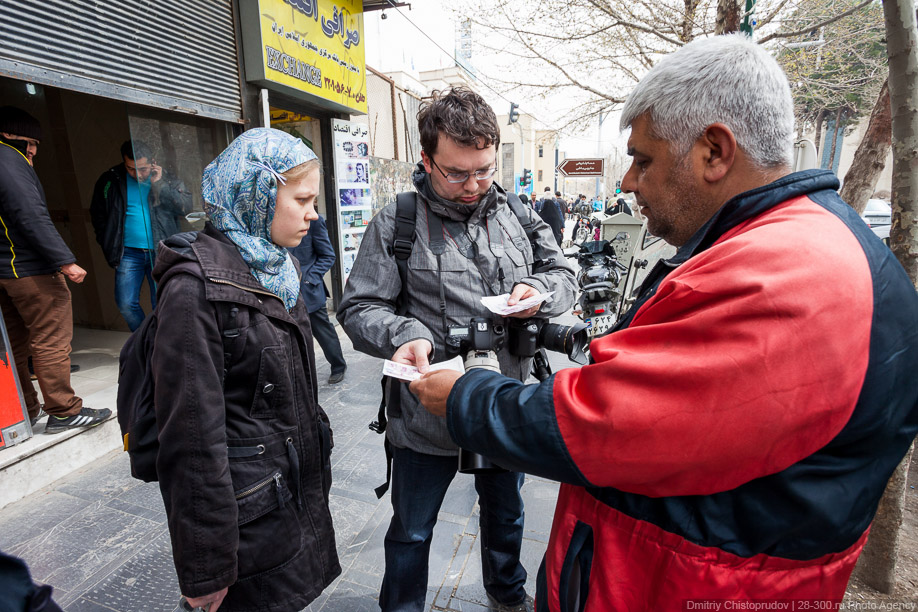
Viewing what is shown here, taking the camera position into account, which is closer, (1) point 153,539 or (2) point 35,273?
(1) point 153,539

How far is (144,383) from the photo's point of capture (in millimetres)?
1423

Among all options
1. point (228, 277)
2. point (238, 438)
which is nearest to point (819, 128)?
point (228, 277)

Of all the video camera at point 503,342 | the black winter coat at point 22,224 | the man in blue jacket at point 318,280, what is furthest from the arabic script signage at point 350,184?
the video camera at point 503,342

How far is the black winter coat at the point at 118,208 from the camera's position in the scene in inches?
176

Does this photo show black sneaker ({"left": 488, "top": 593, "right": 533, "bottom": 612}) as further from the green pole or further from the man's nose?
the green pole

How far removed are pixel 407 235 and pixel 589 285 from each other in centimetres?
357

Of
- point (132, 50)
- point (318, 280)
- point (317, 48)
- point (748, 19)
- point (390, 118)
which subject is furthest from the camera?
point (390, 118)

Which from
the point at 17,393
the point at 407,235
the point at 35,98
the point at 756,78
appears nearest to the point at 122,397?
the point at 407,235

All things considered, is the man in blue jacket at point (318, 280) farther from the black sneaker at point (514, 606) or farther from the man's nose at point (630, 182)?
the man's nose at point (630, 182)

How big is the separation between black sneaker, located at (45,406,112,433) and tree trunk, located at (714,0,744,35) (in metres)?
7.04

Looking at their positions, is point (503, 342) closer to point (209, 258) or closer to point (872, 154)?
point (209, 258)

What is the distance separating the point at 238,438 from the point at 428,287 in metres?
0.79

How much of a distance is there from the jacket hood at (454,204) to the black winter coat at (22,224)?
2.87 m

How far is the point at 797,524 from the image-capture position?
0.82 metres
